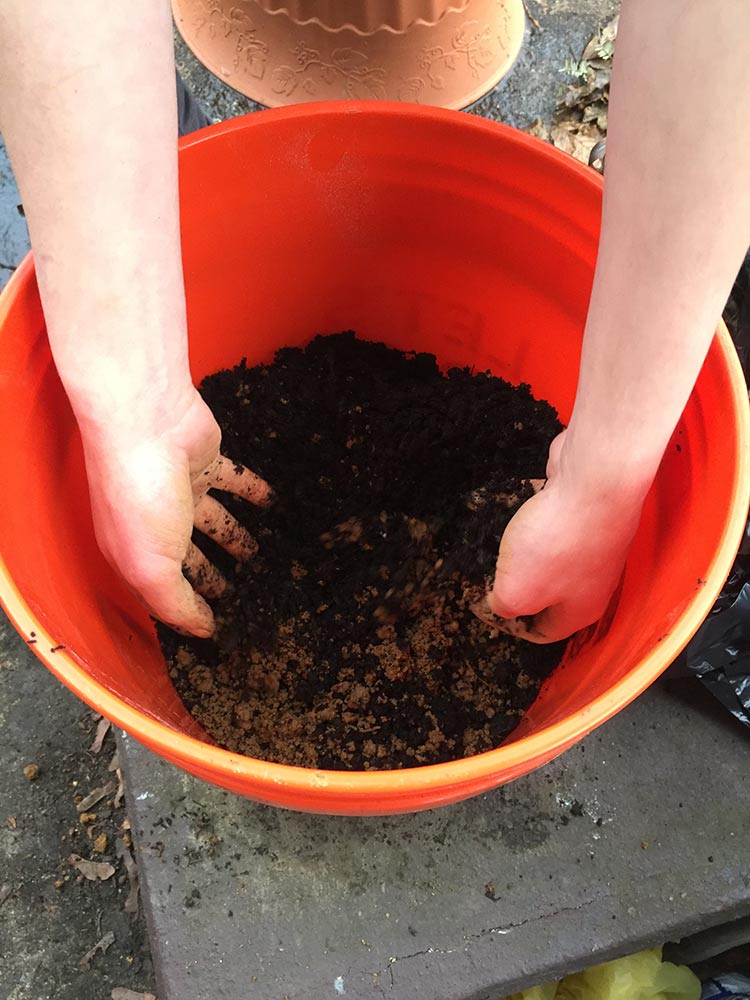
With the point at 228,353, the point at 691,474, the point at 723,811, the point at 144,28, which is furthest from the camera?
the point at 228,353

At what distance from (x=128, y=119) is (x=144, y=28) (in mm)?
→ 67

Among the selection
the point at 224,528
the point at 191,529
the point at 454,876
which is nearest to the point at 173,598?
the point at 191,529

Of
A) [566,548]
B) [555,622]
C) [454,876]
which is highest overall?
[566,548]

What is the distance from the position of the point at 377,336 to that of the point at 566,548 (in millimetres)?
581

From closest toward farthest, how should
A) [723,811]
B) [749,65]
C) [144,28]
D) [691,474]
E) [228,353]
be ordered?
1. [749,65]
2. [144,28]
3. [691,474]
4. [723,811]
5. [228,353]

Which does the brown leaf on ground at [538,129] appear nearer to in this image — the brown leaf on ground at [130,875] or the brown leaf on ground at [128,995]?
the brown leaf on ground at [130,875]

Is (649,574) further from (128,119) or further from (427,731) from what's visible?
(128,119)

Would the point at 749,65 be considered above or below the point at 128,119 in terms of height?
above

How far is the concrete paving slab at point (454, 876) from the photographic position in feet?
3.07

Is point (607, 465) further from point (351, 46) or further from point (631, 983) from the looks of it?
point (351, 46)

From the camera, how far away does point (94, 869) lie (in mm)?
1158

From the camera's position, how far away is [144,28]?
62cm

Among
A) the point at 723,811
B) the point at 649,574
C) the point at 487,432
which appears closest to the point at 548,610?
the point at 649,574

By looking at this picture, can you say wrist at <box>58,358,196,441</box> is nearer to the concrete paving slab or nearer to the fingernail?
the fingernail
